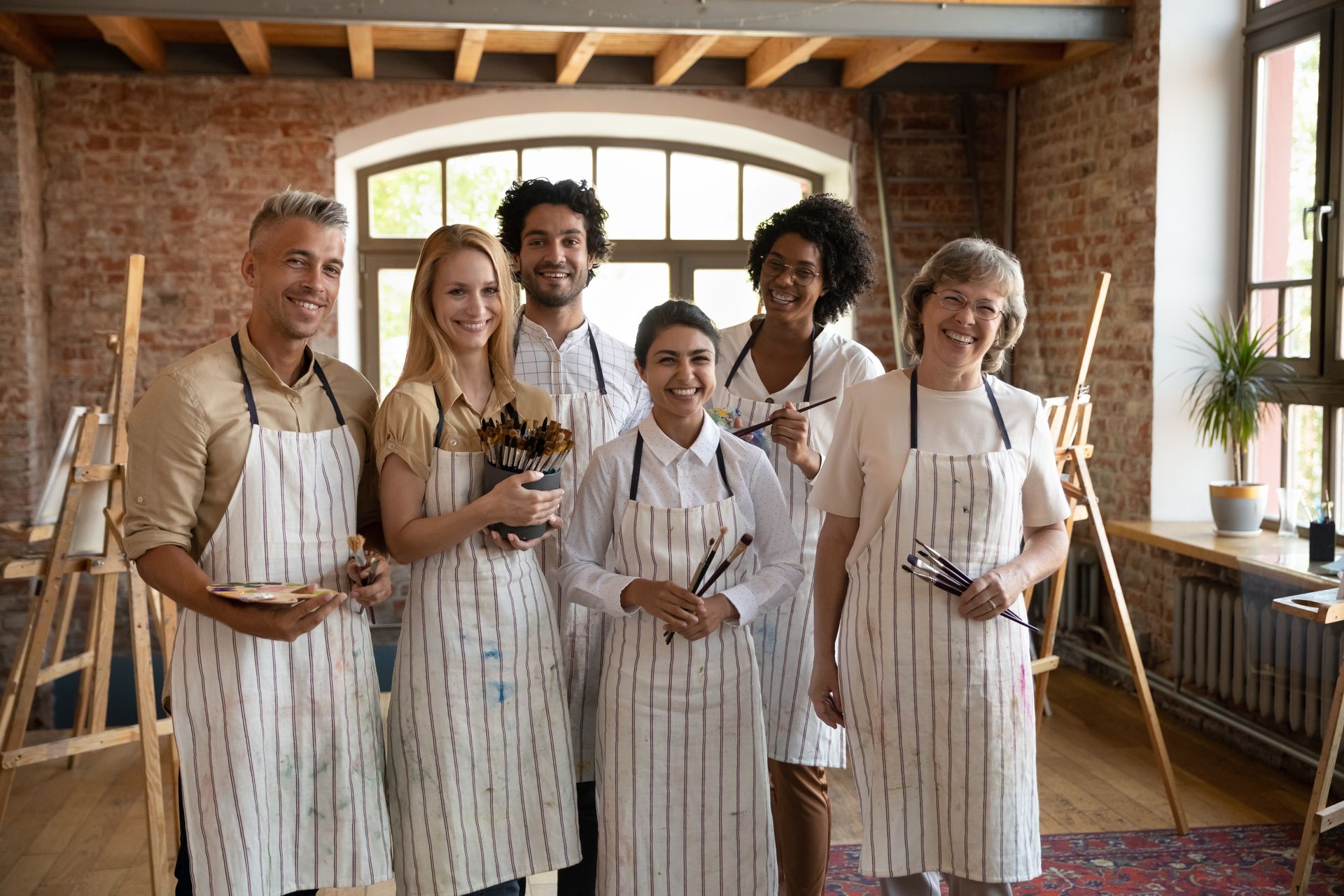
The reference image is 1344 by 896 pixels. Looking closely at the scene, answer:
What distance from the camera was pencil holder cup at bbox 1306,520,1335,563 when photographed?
14.1 feet

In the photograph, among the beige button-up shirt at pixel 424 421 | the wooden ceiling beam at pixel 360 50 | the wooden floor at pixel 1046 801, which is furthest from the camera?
the wooden ceiling beam at pixel 360 50

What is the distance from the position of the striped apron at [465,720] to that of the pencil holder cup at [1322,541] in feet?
10.8

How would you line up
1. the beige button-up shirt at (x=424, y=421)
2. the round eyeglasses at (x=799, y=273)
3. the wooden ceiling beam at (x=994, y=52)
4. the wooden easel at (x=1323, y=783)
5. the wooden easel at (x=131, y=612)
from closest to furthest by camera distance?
the beige button-up shirt at (x=424, y=421)
the round eyeglasses at (x=799, y=273)
the wooden easel at (x=1323, y=783)
the wooden easel at (x=131, y=612)
the wooden ceiling beam at (x=994, y=52)

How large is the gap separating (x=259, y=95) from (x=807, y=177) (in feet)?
10.4

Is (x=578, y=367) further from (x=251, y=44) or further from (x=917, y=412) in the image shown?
(x=251, y=44)

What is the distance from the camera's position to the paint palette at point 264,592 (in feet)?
6.67

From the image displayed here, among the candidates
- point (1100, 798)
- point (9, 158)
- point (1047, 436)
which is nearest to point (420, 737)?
point (1047, 436)

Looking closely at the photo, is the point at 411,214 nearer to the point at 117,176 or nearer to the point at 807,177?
the point at 117,176

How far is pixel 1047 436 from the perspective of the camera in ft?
8.09

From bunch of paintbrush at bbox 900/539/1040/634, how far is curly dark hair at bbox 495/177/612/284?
117 centimetres

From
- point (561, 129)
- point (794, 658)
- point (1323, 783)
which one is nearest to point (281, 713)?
point (794, 658)

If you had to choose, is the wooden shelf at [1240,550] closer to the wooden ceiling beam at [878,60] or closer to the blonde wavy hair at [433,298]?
the wooden ceiling beam at [878,60]

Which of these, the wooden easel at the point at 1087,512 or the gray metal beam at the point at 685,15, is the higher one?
the gray metal beam at the point at 685,15

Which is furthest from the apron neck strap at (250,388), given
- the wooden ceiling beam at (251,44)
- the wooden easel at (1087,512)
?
the wooden ceiling beam at (251,44)
